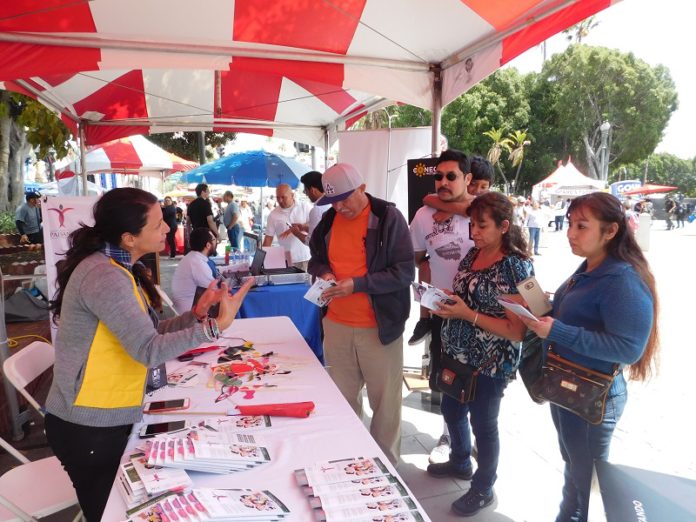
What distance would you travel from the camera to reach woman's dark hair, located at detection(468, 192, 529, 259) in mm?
2127

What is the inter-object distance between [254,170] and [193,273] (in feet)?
15.8

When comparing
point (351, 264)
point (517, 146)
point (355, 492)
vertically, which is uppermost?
point (517, 146)

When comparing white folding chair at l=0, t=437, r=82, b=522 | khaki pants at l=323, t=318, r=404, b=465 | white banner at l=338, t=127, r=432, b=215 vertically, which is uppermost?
white banner at l=338, t=127, r=432, b=215

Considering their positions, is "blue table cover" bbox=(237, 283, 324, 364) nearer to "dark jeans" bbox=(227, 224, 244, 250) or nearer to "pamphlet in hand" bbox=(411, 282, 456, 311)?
"pamphlet in hand" bbox=(411, 282, 456, 311)

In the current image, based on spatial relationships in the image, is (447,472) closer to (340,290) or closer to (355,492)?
(340,290)

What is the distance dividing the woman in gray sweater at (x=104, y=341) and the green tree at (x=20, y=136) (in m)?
5.51

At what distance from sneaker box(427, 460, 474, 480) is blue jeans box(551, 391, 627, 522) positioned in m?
0.70

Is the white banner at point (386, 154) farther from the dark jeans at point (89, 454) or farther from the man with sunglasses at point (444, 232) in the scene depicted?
the dark jeans at point (89, 454)

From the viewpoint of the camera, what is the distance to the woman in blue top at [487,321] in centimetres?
209

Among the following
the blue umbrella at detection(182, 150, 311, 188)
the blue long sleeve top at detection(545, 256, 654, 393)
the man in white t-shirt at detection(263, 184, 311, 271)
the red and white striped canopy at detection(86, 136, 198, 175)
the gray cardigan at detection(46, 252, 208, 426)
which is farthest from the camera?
the red and white striped canopy at detection(86, 136, 198, 175)

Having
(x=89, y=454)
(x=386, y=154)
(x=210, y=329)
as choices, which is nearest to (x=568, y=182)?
(x=386, y=154)

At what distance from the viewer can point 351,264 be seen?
247 centimetres

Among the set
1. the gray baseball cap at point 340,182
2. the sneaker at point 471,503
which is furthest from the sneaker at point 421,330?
the gray baseball cap at point 340,182

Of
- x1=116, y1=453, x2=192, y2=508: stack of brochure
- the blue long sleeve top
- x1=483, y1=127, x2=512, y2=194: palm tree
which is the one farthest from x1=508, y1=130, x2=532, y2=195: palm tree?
x1=116, y1=453, x2=192, y2=508: stack of brochure
